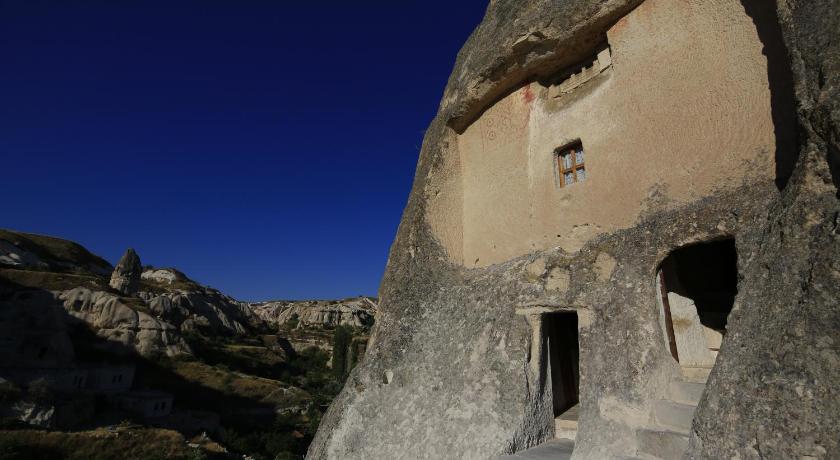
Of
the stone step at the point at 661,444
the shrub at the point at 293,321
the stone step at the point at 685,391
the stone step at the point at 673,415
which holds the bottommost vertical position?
the stone step at the point at 661,444

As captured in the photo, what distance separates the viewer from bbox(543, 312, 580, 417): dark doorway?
5.34 metres

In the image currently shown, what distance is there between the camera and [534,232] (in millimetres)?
5559

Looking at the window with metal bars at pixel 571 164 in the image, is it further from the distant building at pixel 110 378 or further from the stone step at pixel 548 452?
the distant building at pixel 110 378

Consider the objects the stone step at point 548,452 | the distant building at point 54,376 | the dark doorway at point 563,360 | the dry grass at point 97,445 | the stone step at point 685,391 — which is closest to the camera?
the stone step at point 685,391

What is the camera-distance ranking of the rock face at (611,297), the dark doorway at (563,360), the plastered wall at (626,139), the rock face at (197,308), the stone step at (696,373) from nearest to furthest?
1. the rock face at (611,297)
2. the plastered wall at (626,139)
3. the stone step at (696,373)
4. the dark doorway at (563,360)
5. the rock face at (197,308)

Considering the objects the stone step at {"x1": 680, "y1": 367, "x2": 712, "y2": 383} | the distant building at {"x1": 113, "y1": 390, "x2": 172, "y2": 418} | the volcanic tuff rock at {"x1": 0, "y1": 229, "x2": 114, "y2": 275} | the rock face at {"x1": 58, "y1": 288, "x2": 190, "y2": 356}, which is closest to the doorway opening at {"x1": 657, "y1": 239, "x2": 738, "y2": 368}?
the stone step at {"x1": 680, "y1": 367, "x2": 712, "y2": 383}

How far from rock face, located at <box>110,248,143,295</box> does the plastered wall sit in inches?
1925

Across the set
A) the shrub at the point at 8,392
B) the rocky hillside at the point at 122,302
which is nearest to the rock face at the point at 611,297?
the shrub at the point at 8,392

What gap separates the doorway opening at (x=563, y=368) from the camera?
15.9 ft

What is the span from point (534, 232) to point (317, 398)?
3218cm

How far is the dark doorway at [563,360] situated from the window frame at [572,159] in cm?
174

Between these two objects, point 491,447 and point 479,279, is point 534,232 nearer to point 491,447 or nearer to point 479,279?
point 479,279

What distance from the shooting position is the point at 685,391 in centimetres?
365

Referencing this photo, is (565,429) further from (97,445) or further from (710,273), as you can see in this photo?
(97,445)
